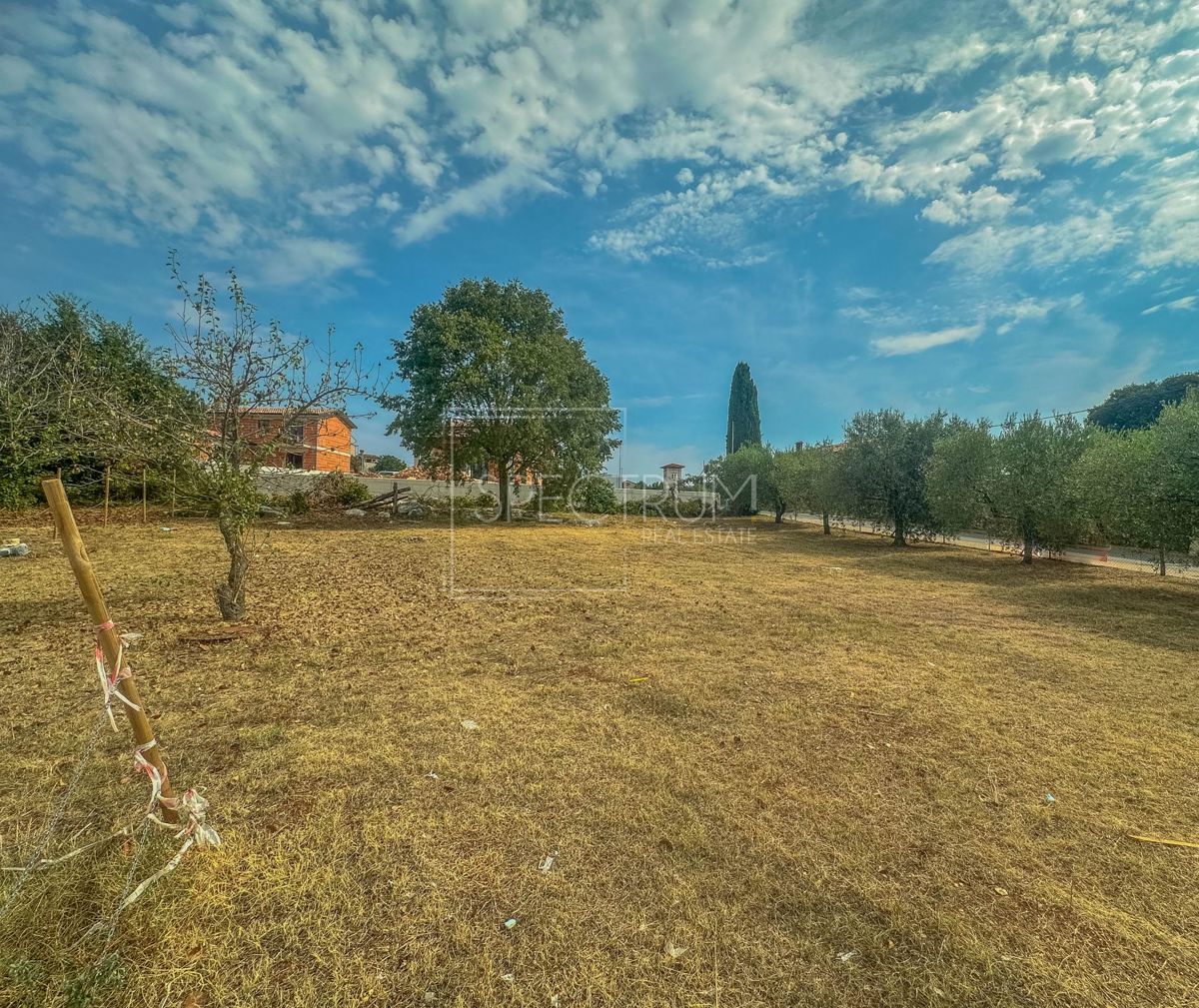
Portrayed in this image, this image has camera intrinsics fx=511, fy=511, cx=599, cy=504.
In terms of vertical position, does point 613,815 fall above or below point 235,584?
below

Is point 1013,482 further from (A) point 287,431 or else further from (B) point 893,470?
(A) point 287,431

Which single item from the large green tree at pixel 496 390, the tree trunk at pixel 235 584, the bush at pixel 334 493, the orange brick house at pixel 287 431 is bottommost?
the tree trunk at pixel 235 584

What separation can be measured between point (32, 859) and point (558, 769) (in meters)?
2.26

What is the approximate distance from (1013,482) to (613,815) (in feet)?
47.9

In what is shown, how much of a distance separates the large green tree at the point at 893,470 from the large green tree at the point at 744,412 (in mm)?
25705

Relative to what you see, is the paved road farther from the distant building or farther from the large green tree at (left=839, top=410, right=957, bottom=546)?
the distant building

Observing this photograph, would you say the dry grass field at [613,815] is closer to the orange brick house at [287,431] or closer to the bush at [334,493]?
the orange brick house at [287,431]

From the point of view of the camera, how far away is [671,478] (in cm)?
3447

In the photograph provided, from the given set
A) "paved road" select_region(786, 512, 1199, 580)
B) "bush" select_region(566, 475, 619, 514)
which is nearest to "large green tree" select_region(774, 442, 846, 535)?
"paved road" select_region(786, 512, 1199, 580)

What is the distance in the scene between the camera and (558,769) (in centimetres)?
314

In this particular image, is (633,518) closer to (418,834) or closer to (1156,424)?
(1156,424)

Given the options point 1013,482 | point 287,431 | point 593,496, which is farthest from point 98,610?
point 593,496

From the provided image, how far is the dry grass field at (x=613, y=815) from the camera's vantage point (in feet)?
6.03

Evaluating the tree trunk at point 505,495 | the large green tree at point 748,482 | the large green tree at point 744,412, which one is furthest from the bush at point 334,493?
the large green tree at point 744,412
